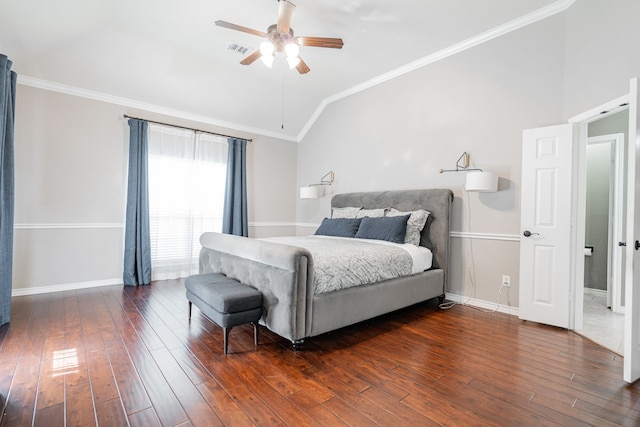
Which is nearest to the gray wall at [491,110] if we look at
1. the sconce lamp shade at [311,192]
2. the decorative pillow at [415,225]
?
the decorative pillow at [415,225]

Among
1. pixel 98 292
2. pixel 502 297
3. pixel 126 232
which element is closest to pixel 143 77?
pixel 126 232

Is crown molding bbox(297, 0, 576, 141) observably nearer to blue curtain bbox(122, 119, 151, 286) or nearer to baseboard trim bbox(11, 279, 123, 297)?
blue curtain bbox(122, 119, 151, 286)

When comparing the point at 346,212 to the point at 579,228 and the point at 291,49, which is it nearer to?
the point at 291,49

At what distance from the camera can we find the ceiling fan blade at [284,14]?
2.49 metres

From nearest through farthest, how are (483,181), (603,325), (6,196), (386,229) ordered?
(6,196) < (603,325) < (483,181) < (386,229)

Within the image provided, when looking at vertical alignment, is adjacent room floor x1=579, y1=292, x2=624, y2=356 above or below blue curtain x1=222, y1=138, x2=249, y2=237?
below

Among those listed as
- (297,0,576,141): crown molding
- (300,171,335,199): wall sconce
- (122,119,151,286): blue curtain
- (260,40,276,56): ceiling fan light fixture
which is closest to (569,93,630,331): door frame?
→ (297,0,576,141): crown molding

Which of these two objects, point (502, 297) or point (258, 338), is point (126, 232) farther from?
point (502, 297)

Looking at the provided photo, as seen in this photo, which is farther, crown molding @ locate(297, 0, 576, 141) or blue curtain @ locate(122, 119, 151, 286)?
blue curtain @ locate(122, 119, 151, 286)

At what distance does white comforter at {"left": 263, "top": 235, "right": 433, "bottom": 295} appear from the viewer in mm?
2465

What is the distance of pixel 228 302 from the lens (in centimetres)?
223

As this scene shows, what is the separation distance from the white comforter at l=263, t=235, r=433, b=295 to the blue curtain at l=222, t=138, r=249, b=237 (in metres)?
2.72

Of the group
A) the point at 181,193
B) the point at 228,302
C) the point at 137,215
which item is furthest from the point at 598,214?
the point at 137,215

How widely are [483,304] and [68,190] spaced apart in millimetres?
5552
